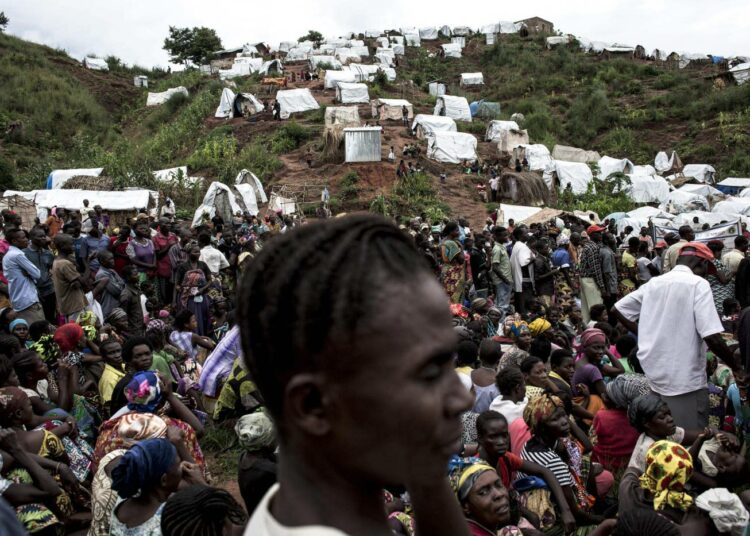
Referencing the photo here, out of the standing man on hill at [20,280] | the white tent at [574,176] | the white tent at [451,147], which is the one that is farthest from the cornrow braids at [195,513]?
the white tent at [451,147]

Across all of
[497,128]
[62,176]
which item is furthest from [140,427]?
[497,128]

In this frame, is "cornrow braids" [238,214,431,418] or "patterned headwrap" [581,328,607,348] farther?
"patterned headwrap" [581,328,607,348]

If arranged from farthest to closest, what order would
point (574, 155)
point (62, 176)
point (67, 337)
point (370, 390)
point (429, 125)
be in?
point (574, 155) < point (429, 125) < point (62, 176) < point (67, 337) < point (370, 390)

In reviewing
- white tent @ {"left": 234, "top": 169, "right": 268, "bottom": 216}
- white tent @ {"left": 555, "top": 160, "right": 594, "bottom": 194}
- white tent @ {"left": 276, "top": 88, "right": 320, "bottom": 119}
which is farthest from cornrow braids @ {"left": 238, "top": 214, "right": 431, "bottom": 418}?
white tent @ {"left": 276, "top": 88, "right": 320, "bottom": 119}

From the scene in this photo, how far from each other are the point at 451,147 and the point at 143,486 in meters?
27.2

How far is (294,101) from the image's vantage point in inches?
1332

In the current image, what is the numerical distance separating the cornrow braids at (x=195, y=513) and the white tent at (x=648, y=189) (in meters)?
24.7

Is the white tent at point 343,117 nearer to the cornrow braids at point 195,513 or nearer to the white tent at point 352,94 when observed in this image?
the white tent at point 352,94

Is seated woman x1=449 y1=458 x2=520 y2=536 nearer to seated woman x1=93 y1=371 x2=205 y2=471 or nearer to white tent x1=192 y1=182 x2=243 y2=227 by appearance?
seated woman x1=93 y1=371 x2=205 y2=471

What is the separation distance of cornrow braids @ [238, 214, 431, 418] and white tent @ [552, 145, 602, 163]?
31.7 meters

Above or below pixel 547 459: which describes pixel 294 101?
above

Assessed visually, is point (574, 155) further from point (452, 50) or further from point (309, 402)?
point (309, 402)

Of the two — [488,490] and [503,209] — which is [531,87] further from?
[488,490]

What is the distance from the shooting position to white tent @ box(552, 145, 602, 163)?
31.0 meters
